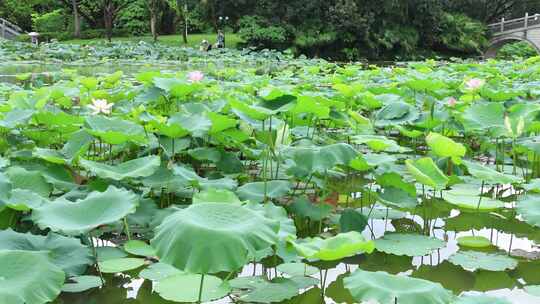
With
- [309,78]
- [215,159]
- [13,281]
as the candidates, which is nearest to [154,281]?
[13,281]

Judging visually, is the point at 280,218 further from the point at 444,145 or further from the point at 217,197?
the point at 444,145

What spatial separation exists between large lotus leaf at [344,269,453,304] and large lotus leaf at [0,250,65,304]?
52 cm

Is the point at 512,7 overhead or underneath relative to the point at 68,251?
overhead

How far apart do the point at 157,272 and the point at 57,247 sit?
241 millimetres

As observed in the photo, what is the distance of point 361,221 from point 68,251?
2.58ft

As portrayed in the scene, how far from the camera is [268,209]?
148 cm

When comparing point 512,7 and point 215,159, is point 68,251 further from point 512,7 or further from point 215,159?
point 512,7

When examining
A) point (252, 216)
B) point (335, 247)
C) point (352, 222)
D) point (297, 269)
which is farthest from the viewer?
point (352, 222)

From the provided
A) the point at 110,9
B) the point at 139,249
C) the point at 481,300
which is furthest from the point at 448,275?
the point at 110,9

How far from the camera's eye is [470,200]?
193cm

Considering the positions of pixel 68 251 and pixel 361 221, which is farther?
pixel 361 221

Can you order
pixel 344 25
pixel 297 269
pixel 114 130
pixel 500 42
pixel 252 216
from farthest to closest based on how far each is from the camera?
1. pixel 500 42
2. pixel 344 25
3. pixel 114 130
4. pixel 297 269
5. pixel 252 216

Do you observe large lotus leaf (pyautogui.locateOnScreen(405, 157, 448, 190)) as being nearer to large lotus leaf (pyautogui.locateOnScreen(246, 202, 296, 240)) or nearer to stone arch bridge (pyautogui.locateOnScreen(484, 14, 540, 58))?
large lotus leaf (pyautogui.locateOnScreen(246, 202, 296, 240))

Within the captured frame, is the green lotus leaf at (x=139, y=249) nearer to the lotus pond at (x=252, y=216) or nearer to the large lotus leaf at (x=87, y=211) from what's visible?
the lotus pond at (x=252, y=216)
